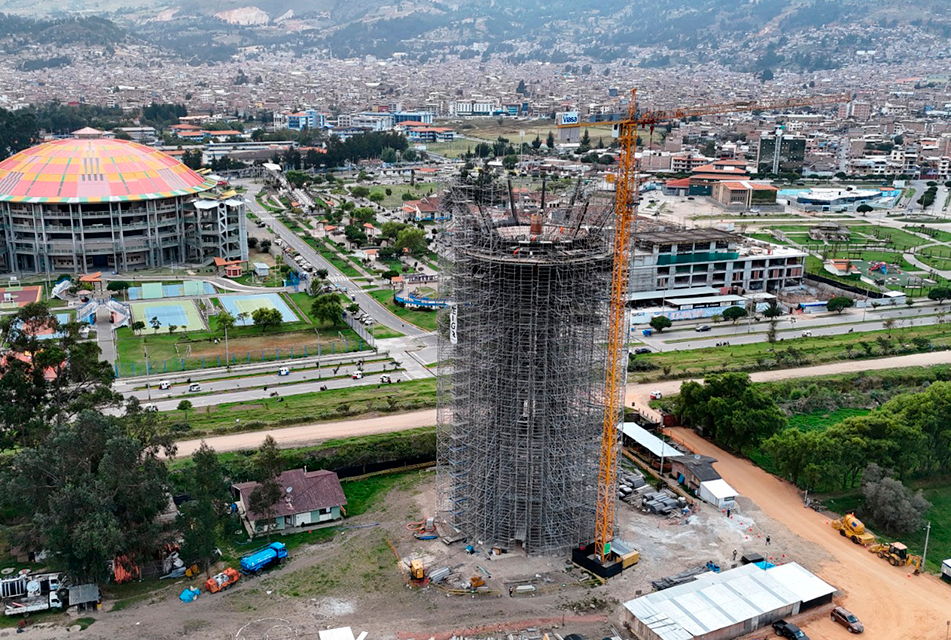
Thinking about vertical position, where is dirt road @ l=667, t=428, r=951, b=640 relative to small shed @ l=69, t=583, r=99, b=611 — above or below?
below

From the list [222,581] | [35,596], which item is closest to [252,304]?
[35,596]

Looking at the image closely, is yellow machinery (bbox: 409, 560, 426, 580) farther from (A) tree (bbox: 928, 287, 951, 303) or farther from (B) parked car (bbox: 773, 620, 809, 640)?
(A) tree (bbox: 928, 287, 951, 303)

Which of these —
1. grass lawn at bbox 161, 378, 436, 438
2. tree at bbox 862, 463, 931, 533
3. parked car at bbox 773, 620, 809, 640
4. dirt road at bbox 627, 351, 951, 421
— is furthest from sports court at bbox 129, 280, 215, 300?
parked car at bbox 773, 620, 809, 640

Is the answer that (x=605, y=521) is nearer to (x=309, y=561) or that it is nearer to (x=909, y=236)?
(x=309, y=561)

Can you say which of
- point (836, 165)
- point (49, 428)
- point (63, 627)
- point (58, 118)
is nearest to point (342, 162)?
point (58, 118)

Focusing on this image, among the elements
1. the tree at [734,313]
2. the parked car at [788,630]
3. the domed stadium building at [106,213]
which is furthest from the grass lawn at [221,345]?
the parked car at [788,630]
